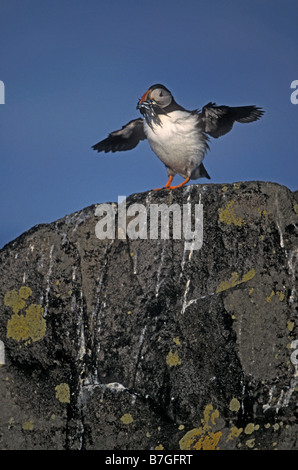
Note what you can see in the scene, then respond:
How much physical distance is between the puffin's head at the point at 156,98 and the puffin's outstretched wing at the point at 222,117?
60 centimetres

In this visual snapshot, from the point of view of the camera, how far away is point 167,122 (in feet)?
24.5

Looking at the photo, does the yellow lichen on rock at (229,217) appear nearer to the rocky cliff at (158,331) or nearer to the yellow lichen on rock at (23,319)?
the rocky cliff at (158,331)

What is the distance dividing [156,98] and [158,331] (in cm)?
417

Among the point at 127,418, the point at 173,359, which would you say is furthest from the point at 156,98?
the point at 127,418

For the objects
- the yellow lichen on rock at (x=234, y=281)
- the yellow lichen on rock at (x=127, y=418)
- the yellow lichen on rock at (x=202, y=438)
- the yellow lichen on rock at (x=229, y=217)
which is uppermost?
the yellow lichen on rock at (x=229, y=217)

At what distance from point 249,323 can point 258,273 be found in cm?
49

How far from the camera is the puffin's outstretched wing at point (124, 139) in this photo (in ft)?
26.0

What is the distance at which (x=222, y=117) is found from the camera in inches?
291

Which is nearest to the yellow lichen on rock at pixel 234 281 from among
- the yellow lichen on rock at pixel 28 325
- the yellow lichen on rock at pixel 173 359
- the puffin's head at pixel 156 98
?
the yellow lichen on rock at pixel 173 359

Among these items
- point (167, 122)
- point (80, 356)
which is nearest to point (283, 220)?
point (80, 356)

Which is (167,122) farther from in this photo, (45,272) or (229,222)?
(45,272)

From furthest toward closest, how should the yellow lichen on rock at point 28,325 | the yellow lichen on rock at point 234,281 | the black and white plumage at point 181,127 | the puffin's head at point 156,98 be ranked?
1. the puffin's head at point 156,98
2. the black and white plumage at point 181,127
3. the yellow lichen on rock at point 28,325
4. the yellow lichen on rock at point 234,281

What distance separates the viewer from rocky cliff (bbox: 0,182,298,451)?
178 inches

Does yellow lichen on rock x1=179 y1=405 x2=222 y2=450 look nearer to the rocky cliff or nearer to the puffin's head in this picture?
the rocky cliff
